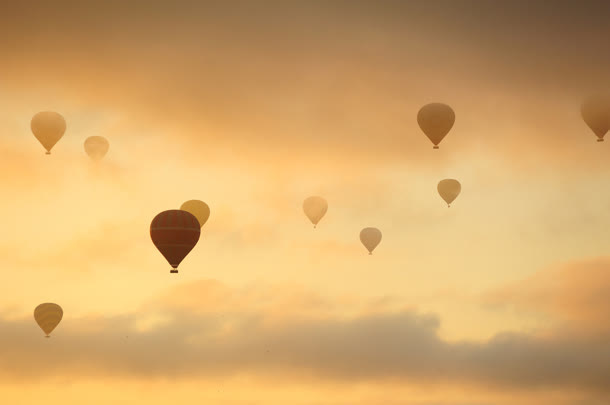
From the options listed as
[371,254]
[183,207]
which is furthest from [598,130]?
[183,207]

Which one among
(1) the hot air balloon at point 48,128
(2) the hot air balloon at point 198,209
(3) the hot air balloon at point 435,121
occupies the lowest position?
(2) the hot air balloon at point 198,209

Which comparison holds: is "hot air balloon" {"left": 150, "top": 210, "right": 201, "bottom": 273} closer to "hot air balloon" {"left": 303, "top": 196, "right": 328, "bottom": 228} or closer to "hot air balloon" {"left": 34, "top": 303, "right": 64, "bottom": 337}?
"hot air balloon" {"left": 34, "top": 303, "right": 64, "bottom": 337}

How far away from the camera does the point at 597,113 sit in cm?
8975

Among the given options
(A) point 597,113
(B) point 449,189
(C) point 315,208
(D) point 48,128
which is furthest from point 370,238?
(D) point 48,128

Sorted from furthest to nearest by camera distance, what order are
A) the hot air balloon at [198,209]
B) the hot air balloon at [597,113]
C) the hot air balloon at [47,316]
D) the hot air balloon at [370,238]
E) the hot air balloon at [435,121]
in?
the hot air balloon at [370,238] < the hot air balloon at [47,316] < the hot air balloon at [198,209] < the hot air balloon at [597,113] < the hot air balloon at [435,121]

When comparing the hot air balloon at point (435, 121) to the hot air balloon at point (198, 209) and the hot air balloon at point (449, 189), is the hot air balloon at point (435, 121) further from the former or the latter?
the hot air balloon at point (198, 209)

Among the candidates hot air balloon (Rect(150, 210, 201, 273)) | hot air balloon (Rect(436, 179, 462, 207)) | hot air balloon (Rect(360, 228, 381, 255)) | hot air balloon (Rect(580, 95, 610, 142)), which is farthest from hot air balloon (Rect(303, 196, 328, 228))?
hot air balloon (Rect(580, 95, 610, 142))

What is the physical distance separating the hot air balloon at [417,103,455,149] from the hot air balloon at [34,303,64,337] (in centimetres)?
3207

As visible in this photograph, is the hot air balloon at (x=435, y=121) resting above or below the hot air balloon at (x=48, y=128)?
below

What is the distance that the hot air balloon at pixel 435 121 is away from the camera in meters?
89.1

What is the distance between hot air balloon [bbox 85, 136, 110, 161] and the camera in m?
96.6

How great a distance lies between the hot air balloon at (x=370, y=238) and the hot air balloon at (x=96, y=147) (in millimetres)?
23074

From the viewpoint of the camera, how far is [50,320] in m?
96.1

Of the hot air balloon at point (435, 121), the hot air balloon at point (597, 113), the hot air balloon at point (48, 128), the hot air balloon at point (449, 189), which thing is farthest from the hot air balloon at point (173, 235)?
the hot air balloon at point (597, 113)
